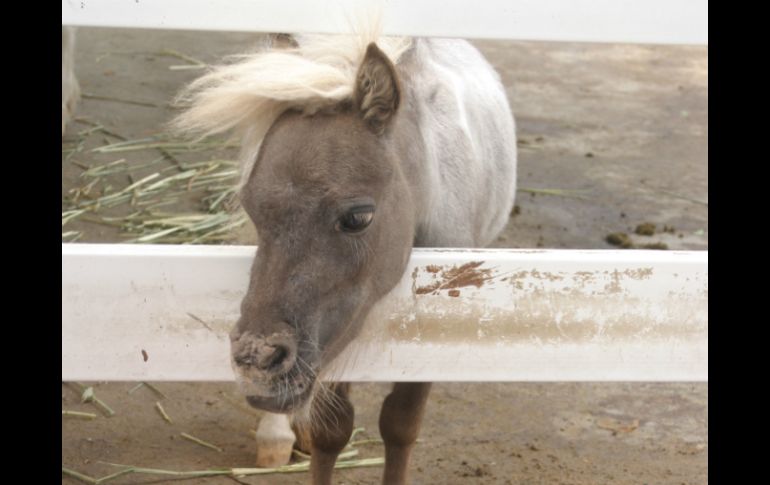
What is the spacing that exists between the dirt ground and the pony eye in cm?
79

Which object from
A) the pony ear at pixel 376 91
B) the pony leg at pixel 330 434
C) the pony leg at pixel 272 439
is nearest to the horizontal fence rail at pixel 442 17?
the pony ear at pixel 376 91

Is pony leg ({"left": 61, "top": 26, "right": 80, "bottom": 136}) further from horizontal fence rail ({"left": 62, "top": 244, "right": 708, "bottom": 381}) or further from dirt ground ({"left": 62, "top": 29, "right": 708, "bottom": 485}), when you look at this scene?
horizontal fence rail ({"left": 62, "top": 244, "right": 708, "bottom": 381})

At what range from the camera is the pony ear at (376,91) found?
2256mm

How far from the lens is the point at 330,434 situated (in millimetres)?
3047

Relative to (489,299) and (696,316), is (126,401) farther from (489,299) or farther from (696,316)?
(696,316)

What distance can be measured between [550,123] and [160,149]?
2.99 metres

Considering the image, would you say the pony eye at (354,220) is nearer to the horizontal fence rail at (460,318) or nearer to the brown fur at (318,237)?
the brown fur at (318,237)

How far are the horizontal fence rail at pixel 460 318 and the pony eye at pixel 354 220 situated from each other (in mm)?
140

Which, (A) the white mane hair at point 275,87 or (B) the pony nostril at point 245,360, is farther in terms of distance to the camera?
(A) the white mane hair at point 275,87

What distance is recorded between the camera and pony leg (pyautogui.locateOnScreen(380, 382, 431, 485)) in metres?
3.11

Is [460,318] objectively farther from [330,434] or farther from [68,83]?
[68,83]

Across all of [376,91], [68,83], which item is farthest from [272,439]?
[68,83]

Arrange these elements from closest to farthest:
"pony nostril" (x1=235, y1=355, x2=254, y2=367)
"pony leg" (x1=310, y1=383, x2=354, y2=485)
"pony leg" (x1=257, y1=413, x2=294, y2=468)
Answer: "pony nostril" (x1=235, y1=355, x2=254, y2=367), "pony leg" (x1=310, y1=383, x2=354, y2=485), "pony leg" (x1=257, y1=413, x2=294, y2=468)

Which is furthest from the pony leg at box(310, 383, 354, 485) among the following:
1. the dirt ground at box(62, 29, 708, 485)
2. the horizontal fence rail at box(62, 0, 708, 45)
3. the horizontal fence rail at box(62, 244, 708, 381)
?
the horizontal fence rail at box(62, 0, 708, 45)
